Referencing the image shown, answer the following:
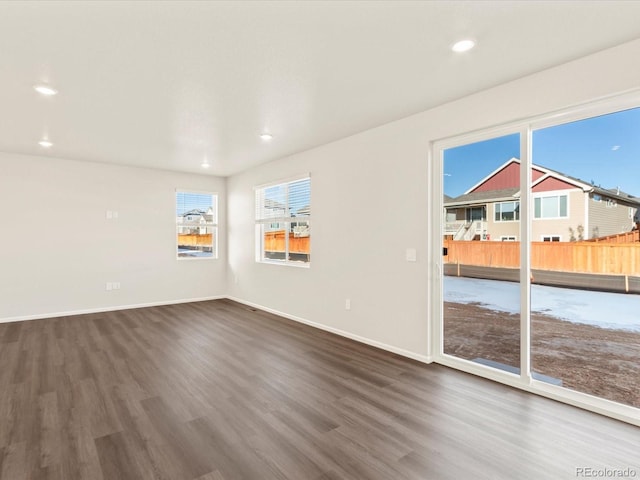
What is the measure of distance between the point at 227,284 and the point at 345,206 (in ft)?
13.0

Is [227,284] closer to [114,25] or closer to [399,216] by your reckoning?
[399,216]

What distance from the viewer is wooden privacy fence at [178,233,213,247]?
684 centimetres

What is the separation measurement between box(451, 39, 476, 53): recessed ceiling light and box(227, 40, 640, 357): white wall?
0.78 metres

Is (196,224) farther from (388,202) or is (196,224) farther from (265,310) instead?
(388,202)

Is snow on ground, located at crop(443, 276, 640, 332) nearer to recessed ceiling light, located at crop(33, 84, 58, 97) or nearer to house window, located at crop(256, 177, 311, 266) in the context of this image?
house window, located at crop(256, 177, 311, 266)

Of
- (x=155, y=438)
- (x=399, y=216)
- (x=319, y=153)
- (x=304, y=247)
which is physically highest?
(x=319, y=153)

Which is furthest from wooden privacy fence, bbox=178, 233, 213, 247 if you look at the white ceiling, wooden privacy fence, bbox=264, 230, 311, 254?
the white ceiling

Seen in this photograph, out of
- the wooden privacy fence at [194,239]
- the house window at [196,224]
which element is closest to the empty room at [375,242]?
the house window at [196,224]

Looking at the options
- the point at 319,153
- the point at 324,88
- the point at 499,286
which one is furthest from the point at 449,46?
the point at 319,153

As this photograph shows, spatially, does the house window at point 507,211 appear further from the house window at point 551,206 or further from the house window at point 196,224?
the house window at point 196,224

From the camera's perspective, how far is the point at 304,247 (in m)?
5.26

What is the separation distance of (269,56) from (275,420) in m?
2.59

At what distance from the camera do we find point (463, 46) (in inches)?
91.5

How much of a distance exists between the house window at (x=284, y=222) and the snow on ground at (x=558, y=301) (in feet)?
7.69
